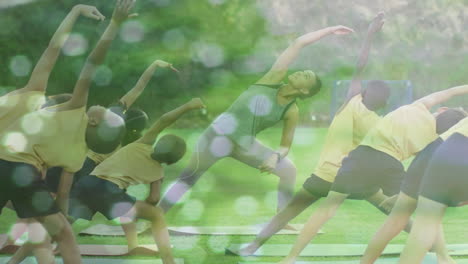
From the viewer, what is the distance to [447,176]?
3.56 meters

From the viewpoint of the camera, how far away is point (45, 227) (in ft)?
11.9

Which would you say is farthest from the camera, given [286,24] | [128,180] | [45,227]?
[286,24]

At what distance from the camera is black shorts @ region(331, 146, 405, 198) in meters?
4.36

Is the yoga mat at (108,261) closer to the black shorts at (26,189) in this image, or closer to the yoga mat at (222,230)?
the yoga mat at (222,230)

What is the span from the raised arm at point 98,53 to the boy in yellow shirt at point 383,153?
4.61ft

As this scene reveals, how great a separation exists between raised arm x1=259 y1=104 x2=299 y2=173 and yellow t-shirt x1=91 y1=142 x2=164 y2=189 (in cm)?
85

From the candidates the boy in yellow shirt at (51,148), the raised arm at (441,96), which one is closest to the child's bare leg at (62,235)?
the boy in yellow shirt at (51,148)

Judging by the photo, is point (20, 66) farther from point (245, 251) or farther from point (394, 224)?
point (394, 224)

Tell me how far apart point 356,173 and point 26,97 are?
5.79ft

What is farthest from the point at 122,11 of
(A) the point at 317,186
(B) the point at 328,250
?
(B) the point at 328,250

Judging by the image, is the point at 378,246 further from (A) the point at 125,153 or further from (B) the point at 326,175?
(A) the point at 125,153

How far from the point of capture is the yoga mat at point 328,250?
15.9 feet

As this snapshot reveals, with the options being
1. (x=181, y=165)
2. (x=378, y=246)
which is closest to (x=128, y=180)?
(x=378, y=246)

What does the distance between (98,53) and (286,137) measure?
5.10ft
